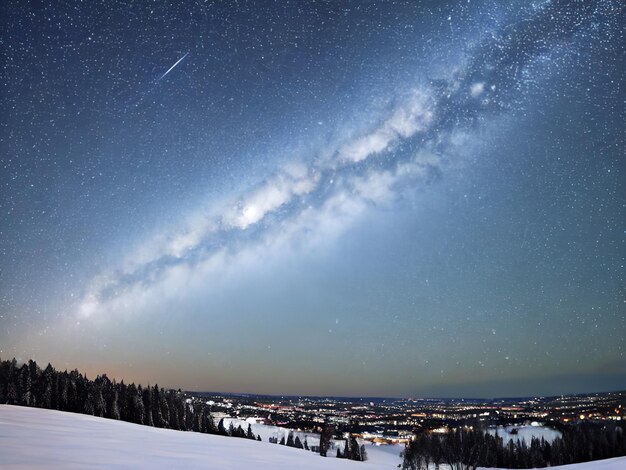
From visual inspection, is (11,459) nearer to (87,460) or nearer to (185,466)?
(87,460)

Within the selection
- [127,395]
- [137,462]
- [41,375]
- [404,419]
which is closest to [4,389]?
[41,375]

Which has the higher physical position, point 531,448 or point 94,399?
point 94,399

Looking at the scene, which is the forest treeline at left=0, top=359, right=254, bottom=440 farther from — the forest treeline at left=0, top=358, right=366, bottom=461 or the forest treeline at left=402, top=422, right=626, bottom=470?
the forest treeline at left=402, top=422, right=626, bottom=470

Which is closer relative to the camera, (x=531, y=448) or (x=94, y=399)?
(x=94, y=399)

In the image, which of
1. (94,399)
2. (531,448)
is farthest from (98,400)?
(531,448)

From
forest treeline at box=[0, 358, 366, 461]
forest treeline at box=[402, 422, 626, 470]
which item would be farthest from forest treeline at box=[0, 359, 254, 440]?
forest treeline at box=[402, 422, 626, 470]

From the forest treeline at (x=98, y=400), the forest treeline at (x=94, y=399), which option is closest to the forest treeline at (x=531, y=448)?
the forest treeline at (x=98, y=400)

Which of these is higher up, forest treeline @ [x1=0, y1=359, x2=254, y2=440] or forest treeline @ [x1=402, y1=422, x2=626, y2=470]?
forest treeline @ [x1=0, y1=359, x2=254, y2=440]

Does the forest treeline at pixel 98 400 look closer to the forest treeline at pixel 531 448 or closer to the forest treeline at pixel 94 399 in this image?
the forest treeline at pixel 94 399

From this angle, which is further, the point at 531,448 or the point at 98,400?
the point at 531,448

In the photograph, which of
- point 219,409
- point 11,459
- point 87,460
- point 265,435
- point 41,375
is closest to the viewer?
point 11,459

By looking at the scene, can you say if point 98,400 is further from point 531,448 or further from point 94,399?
point 531,448
